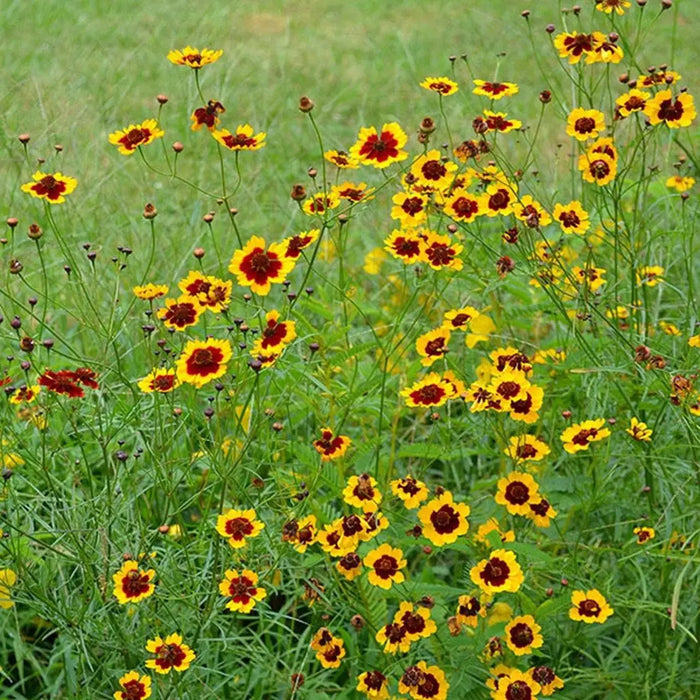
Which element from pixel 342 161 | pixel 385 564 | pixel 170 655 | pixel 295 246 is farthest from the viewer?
pixel 342 161

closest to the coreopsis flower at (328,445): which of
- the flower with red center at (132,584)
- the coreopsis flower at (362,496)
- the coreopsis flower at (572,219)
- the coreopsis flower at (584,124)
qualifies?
the coreopsis flower at (362,496)

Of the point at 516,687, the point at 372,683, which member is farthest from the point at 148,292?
the point at 516,687

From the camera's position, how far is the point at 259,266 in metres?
1.65

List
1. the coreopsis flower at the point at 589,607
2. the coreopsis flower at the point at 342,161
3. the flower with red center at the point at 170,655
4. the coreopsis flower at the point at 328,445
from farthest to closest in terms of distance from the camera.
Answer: the coreopsis flower at the point at 342,161
the coreopsis flower at the point at 328,445
the coreopsis flower at the point at 589,607
the flower with red center at the point at 170,655

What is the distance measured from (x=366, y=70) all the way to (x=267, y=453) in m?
3.76

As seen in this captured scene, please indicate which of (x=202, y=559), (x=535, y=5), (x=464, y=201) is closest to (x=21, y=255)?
(x=202, y=559)

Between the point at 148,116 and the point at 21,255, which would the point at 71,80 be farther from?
the point at 21,255

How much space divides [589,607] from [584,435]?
26 centimetres

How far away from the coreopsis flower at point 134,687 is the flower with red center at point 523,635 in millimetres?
510

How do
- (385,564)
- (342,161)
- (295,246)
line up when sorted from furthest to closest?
(342,161) → (295,246) → (385,564)

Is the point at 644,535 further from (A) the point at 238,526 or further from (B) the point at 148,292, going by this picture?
(B) the point at 148,292

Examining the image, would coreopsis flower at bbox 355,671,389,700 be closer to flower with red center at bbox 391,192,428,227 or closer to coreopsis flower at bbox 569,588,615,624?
coreopsis flower at bbox 569,588,615,624

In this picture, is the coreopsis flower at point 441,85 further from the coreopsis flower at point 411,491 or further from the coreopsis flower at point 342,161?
the coreopsis flower at point 411,491

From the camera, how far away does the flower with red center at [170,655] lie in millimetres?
1453
